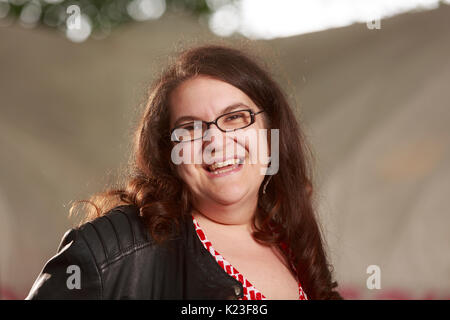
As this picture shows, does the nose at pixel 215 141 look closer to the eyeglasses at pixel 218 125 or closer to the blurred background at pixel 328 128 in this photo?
the eyeglasses at pixel 218 125

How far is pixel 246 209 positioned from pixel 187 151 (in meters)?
0.28

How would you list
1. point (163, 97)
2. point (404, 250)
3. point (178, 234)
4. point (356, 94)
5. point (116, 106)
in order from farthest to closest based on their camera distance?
1. point (116, 106)
2. point (356, 94)
3. point (404, 250)
4. point (163, 97)
5. point (178, 234)

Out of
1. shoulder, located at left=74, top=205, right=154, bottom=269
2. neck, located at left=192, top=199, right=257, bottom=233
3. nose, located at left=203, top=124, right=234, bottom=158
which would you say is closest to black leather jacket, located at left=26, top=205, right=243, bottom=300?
shoulder, located at left=74, top=205, right=154, bottom=269

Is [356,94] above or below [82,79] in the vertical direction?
below

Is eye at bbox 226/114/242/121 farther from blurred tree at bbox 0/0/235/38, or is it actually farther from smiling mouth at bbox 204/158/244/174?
blurred tree at bbox 0/0/235/38

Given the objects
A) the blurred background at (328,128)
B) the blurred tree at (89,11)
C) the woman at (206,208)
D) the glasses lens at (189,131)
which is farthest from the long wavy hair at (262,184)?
the blurred tree at (89,11)

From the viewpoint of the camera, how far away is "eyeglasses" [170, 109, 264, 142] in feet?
4.82

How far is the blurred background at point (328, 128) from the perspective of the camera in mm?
3104

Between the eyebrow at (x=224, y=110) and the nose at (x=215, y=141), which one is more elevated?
the eyebrow at (x=224, y=110)

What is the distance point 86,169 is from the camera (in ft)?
12.5

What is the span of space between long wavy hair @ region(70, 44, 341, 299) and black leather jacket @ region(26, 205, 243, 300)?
0.06 metres

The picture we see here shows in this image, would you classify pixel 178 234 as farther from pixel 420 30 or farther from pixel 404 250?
pixel 420 30

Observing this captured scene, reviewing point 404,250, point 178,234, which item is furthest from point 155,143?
point 404,250
